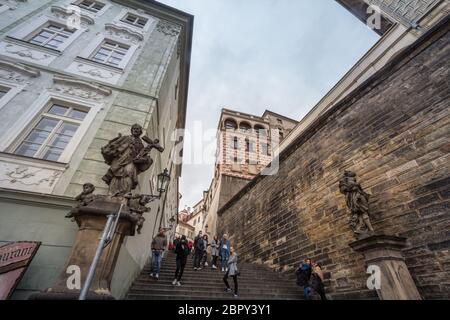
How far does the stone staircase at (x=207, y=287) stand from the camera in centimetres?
537

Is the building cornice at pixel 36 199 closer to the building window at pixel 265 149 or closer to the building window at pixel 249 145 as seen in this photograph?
the building window at pixel 249 145

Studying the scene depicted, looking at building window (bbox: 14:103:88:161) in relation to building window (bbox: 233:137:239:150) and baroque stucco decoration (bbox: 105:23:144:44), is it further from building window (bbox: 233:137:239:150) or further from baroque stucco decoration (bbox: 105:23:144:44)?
building window (bbox: 233:137:239:150)

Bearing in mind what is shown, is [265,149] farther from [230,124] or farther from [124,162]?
[124,162]

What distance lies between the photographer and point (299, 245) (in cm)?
799

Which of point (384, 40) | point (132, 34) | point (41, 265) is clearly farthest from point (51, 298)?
point (384, 40)

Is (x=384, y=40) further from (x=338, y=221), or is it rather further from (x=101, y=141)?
(x=101, y=141)

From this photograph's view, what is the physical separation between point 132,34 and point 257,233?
1105cm

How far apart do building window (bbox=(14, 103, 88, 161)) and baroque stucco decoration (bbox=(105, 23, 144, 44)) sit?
14.4ft

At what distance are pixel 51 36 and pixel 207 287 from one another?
9.92 metres

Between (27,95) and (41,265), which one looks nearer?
(41,265)

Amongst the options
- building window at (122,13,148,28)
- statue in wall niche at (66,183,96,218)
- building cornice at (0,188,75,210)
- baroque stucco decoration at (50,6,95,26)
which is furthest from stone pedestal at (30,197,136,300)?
building window at (122,13,148,28)

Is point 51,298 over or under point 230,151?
under

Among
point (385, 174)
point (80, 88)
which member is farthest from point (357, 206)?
point (80, 88)
